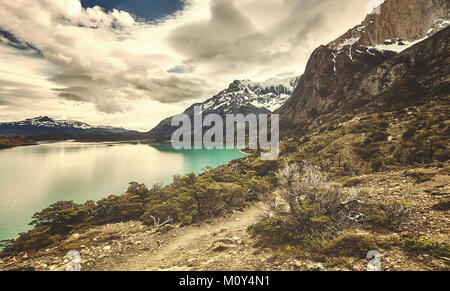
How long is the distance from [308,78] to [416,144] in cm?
11985

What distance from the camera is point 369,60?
312 ft

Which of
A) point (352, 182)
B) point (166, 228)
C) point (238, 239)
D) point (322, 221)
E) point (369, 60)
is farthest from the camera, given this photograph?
point (369, 60)

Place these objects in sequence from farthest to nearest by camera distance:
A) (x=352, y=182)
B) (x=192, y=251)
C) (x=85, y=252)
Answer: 1. (x=352, y=182)
2. (x=85, y=252)
3. (x=192, y=251)

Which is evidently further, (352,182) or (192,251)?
(352,182)

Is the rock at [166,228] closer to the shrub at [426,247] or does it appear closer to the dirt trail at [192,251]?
the dirt trail at [192,251]

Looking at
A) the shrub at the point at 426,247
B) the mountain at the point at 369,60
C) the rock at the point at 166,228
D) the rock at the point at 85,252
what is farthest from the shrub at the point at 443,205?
the mountain at the point at 369,60

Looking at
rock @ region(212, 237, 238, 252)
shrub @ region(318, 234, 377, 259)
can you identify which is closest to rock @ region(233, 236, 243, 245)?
rock @ region(212, 237, 238, 252)

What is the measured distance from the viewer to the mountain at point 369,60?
224 ft

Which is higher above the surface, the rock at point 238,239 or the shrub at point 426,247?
the shrub at point 426,247

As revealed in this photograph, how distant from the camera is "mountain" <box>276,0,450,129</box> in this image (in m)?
68.1

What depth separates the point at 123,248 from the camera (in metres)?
11.2

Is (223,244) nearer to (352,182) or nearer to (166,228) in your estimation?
(166,228)

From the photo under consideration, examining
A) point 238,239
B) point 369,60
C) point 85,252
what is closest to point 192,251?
point 238,239

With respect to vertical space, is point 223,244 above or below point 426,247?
below
